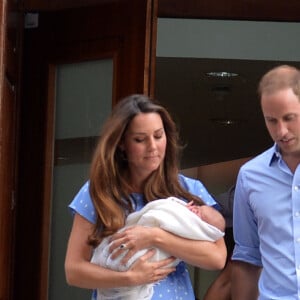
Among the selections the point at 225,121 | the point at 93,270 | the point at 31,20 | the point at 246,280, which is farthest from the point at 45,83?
the point at 225,121

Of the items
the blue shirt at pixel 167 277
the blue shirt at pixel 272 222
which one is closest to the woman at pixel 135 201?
the blue shirt at pixel 167 277

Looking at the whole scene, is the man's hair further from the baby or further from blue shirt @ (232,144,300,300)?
the baby

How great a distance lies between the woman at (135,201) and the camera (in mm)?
2795

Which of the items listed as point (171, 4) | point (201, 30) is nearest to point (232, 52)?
point (201, 30)

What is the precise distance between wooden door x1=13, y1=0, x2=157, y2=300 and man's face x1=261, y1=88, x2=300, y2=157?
1.58 meters

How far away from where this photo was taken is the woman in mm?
2795

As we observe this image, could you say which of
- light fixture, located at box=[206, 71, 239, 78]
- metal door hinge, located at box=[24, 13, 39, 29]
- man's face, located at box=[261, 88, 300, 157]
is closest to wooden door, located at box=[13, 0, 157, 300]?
metal door hinge, located at box=[24, 13, 39, 29]

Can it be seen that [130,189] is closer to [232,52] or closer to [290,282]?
[290,282]

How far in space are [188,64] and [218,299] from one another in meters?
2.40

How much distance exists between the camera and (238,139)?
7473 millimetres

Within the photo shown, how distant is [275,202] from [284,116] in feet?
0.98

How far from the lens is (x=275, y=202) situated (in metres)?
2.92

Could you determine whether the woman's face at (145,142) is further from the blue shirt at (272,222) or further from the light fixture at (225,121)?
the light fixture at (225,121)

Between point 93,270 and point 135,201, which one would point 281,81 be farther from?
point 93,270
